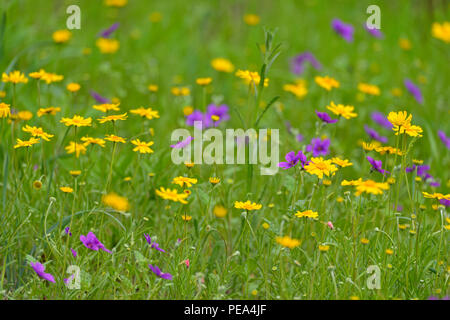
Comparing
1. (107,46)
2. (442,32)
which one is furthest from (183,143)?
(442,32)

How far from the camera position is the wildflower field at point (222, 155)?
168 centimetres

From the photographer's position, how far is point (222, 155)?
229 centimetres

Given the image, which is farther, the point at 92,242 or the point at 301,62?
the point at 301,62

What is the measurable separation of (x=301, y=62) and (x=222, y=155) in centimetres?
164

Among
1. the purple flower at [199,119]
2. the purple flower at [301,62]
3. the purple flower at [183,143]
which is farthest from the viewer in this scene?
the purple flower at [301,62]

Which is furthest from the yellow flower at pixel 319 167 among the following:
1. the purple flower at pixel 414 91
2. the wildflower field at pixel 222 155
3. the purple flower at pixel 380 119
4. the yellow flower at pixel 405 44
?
the yellow flower at pixel 405 44

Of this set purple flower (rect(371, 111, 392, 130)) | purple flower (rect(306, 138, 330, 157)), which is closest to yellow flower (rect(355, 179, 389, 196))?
purple flower (rect(306, 138, 330, 157))

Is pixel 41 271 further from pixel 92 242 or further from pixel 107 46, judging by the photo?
pixel 107 46

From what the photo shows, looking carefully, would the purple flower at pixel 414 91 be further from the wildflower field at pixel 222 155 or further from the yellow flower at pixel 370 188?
the yellow flower at pixel 370 188

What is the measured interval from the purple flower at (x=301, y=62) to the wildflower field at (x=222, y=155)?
15 millimetres

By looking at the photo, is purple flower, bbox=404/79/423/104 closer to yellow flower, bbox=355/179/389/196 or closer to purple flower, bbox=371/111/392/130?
purple flower, bbox=371/111/392/130

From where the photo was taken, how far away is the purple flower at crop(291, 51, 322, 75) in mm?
3707
